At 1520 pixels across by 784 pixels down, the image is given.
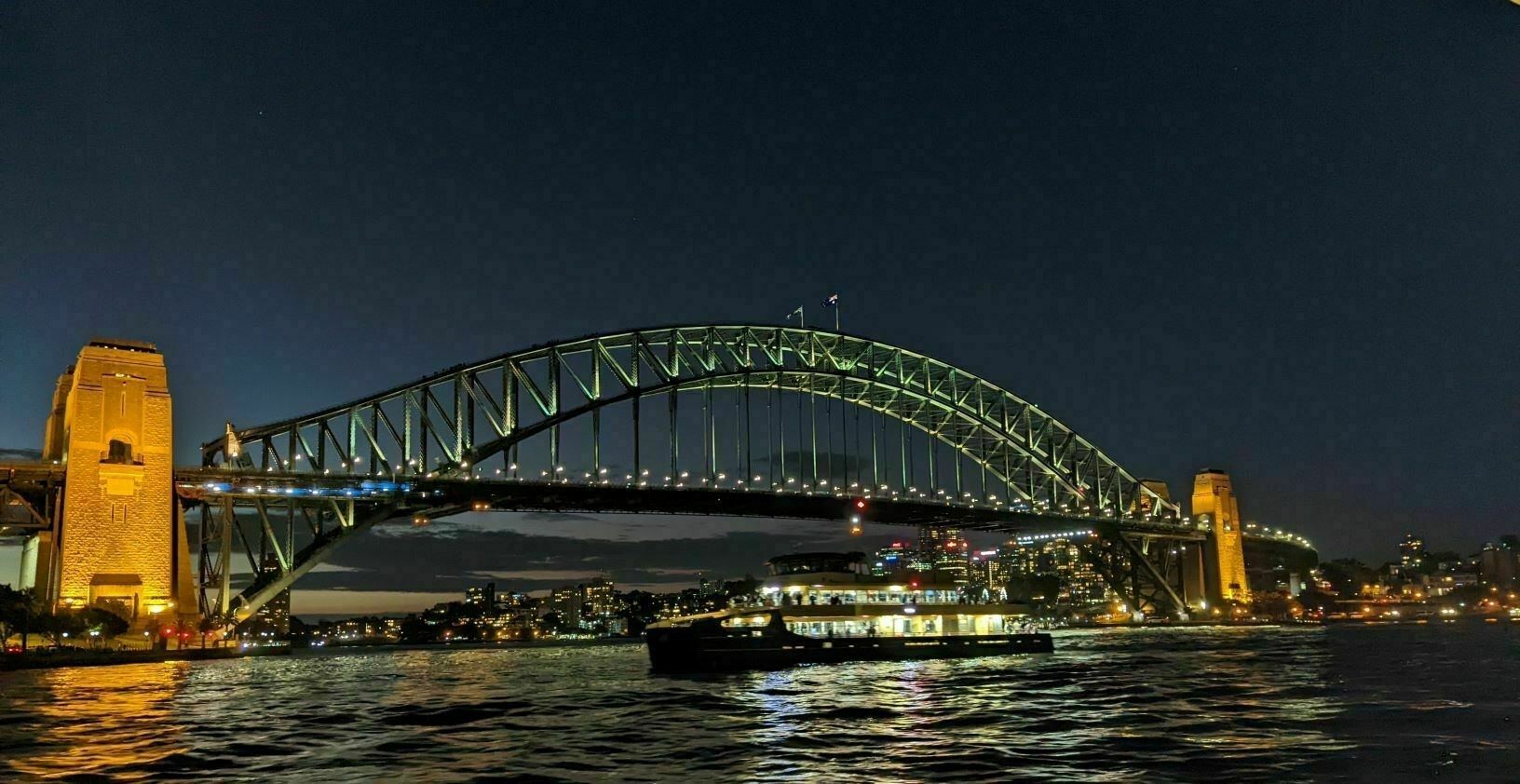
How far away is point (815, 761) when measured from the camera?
80.5 ft

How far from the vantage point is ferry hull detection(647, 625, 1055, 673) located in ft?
189

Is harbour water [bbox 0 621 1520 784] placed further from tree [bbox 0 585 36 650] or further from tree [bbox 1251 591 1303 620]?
tree [bbox 1251 591 1303 620]

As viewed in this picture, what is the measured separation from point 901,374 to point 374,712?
83619mm

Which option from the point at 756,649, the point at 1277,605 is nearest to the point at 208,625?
the point at 756,649

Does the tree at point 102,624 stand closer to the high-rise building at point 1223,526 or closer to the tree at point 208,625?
the tree at point 208,625

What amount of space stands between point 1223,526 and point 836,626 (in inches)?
3764

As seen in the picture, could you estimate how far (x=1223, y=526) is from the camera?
144m

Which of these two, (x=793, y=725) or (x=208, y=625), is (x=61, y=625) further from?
(x=793, y=725)

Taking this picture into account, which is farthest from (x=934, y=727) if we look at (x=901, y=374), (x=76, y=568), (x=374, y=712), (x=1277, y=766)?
(x=901, y=374)

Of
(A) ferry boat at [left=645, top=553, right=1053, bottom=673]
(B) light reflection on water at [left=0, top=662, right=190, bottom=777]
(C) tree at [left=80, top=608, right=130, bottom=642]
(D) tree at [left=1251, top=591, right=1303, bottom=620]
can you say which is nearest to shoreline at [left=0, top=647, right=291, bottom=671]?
(C) tree at [left=80, top=608, right=130, bottom=642]

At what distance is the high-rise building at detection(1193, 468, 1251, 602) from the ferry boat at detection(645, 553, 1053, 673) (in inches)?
3087

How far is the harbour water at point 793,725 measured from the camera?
23594 mm

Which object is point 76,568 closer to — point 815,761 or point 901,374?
point 815,761

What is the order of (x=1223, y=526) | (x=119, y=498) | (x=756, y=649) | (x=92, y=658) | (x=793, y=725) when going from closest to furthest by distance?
(x=793, y=725), (x=756, y=649), (x=92, y=658), (x=119, y=498), (x=1223, y=526)
